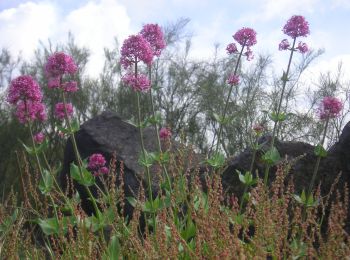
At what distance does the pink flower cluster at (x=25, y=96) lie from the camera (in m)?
4.33

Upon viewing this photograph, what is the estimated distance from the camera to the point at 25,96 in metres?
4.38

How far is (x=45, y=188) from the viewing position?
4.33 meters

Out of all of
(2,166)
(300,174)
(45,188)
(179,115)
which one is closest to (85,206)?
(300,174)

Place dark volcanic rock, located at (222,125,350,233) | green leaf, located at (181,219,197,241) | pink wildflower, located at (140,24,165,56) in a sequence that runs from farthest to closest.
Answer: dark volcanic rock, located at (222,125,350,233) < pink wildflower, located at (140,24,165,56) < green leaf, located at (181,219,197,241)

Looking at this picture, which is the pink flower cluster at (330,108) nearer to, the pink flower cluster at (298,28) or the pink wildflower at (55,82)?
the pink flower cluster at (298,28)

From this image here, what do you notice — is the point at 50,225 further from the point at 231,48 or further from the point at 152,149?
the point at 152,149

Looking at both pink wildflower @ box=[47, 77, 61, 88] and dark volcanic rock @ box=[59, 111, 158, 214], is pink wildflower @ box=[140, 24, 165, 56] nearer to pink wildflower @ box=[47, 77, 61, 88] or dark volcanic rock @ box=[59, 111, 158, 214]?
pink wildflower @ box=[47, 77, 61, 88]

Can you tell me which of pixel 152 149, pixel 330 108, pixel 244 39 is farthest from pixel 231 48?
pixel 152 149

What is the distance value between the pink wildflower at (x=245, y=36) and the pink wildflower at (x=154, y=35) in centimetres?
84

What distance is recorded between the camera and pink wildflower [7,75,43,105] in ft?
14.2

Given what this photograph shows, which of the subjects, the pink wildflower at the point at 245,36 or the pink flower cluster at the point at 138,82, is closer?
the pink flower cluster at the point at 138,82

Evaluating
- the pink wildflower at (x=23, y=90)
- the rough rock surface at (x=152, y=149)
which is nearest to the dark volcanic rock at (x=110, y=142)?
the rough rock surface at (x=152, y=149)

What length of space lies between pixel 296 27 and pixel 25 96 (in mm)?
2684

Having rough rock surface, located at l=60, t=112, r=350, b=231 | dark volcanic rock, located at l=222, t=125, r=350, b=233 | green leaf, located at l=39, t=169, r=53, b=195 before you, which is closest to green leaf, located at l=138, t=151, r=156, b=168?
rough rock surface, located at l=60, t=112, r=350, b=231
